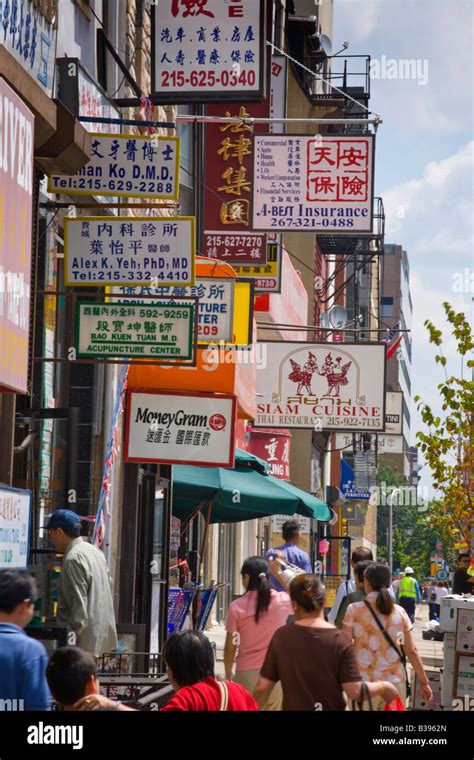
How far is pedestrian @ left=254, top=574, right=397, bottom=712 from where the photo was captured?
260 inches

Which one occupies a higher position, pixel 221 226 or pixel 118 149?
pixel 221 226

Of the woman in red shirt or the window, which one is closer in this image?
the woman in red shirt

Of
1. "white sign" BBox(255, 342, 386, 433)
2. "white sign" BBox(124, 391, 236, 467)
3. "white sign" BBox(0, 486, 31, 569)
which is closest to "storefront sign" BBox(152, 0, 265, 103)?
"white sign" BBox(124, 391, 236, 467)

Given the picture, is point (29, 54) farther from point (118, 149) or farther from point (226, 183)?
point (226, 183)

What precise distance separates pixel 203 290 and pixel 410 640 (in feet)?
18.1

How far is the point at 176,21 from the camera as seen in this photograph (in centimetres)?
1255

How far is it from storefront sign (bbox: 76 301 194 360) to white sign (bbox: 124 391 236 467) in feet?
8.48

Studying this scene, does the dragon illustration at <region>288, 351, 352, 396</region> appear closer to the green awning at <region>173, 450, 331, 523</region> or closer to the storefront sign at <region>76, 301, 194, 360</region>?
the green awning at <region>173, 450, 331, 523</region>

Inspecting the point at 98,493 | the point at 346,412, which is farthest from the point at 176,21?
the point at 346,412

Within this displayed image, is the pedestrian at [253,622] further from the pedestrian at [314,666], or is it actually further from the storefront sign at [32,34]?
the storefront sign at [32,34]

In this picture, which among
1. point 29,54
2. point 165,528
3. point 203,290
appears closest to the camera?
point 29,54

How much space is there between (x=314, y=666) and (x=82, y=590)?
2.41 meters

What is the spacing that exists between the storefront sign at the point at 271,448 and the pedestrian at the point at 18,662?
25.1 m

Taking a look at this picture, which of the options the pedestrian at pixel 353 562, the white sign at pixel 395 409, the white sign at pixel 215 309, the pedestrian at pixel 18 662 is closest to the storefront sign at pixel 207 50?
the white sign at pixel 215 309
